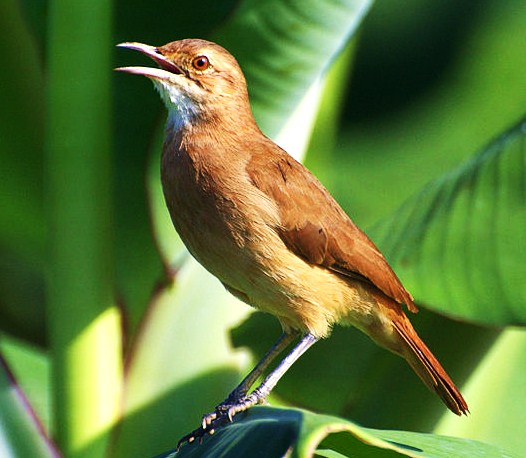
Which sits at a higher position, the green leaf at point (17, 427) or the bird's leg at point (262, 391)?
the bird's leg at point (262, 391)

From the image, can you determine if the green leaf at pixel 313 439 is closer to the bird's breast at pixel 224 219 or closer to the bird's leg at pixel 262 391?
the bird's leg at pixel 262 391

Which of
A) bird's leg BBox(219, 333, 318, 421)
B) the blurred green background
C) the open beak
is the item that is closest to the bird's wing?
the blurred green background

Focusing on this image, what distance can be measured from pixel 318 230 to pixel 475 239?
44cm

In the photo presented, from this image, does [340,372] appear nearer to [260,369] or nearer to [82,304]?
[260,369]

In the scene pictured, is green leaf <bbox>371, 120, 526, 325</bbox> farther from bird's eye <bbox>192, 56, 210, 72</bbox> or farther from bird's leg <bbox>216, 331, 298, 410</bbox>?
bird's eye <bbox>192, 56, 210, 72</bbox>

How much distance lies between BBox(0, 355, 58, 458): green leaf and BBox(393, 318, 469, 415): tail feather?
3.54 feet

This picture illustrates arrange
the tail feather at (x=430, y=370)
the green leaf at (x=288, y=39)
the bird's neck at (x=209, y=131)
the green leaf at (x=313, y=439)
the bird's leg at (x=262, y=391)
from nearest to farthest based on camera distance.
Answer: the green leaf at (x=313, y=439)
the bird's leg at (x=262, y=391)
the tail feather at (x=430, y=370)
the bird's neck at (x=209, y=131)
the green leaf at (x=288, y=39)

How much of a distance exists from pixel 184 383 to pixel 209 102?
34.1 inches

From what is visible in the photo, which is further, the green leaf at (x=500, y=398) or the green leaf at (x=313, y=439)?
the green leaf at (x=500, y=398)

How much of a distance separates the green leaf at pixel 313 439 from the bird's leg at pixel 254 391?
14.1 inches

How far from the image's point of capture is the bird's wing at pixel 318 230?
2.87 metres

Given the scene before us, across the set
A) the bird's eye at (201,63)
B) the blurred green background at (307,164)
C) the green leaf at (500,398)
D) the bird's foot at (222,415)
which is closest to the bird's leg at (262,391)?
the bird's foot at (222,415)

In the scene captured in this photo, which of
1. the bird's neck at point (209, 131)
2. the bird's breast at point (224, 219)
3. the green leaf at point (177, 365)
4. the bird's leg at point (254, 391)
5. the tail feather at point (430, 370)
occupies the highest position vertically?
the bird's neck at point (209, 131)

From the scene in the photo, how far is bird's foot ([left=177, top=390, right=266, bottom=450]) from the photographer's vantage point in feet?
8.48
